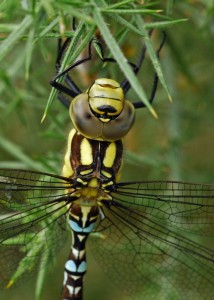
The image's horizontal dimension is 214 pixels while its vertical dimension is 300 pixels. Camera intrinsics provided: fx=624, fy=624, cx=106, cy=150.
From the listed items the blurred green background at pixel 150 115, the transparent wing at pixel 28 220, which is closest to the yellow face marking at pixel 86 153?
the transparent wing at pixel 28 220

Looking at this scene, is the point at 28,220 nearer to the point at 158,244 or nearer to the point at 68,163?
the point at 68,163

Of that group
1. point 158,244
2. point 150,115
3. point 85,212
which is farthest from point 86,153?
point 150,115

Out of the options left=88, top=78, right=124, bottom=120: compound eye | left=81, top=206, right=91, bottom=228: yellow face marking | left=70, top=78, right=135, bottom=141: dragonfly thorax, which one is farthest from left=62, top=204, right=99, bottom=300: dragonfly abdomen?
left=88, top=78, right=124, bottom=120: compound eye

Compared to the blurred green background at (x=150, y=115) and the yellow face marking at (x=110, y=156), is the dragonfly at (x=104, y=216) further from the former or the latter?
the blurred green background at (x=150, y=115)

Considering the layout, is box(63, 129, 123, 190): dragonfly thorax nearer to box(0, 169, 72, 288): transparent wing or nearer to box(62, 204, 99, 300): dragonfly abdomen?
box(0, 169, 72, 288): transparent wing

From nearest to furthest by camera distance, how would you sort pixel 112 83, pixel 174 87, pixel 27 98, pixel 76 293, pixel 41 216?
pixel 112 83 < pixel 41 216 < pixel 76 293 < pixel 27 98 < pixel 174 87

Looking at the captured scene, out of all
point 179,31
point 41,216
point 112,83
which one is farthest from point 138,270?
point 179,31

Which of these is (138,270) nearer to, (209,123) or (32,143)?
(209,123)
